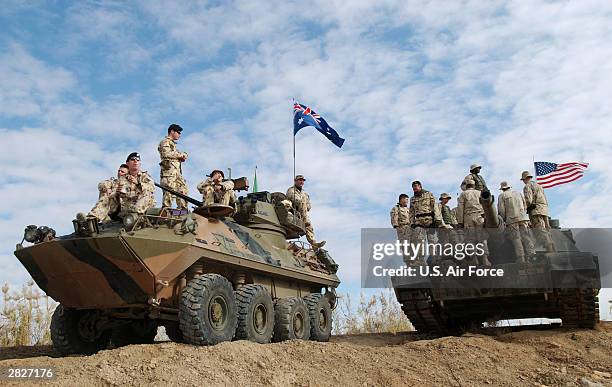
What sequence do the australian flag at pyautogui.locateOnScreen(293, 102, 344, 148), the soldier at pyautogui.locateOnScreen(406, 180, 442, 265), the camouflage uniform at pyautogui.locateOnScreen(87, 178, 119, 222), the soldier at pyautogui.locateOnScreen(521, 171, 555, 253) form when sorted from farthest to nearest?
the australian flag at pyautogui.locateOnScreen(293, 102, 344, 148), the soldier at pyautogui.locateOnScreen(406, 180, 442, 265), the soldier at pyautogui.locateOnScreen(521, 171, 555, 253), the camouflage uniform at pyautogui.locateOnScreen(87, 178, 119, 222)

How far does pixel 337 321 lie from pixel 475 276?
5464 millimetres

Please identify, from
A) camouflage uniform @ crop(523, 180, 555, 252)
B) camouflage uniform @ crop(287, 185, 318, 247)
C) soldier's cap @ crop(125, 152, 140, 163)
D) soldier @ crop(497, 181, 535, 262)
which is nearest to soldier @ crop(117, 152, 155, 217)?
soldier's cap @ crop(125, 152, 140, 163)

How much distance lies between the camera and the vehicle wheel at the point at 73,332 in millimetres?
8977

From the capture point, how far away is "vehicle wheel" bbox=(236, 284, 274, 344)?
8.97m

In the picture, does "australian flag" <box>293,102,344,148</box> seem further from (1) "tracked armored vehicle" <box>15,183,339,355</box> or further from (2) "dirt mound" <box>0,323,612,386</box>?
(2) "dirt mound" <box>0,323,612,386</box>

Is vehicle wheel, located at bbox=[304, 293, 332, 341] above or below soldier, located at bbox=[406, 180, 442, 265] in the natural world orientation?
below

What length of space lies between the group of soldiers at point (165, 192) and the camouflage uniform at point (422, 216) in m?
2.36

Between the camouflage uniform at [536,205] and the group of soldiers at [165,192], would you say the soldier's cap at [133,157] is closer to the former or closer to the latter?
the group of soldiers at [165,192]

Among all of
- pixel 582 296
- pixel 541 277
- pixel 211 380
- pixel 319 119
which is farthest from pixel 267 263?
pixel 319 119

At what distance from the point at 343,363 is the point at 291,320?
2.62 meters

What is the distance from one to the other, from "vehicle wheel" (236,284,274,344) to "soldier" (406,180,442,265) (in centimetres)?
372

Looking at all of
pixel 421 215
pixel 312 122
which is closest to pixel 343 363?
pixel 421 215

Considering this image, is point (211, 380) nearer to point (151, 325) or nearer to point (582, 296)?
point (151, 325)

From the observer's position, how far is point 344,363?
792 cm
